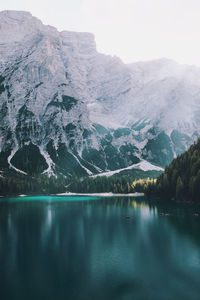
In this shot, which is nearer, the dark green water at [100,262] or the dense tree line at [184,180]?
the dark green water at [100,262]

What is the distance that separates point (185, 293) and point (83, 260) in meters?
20.3

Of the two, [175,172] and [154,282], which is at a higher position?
[175,172]

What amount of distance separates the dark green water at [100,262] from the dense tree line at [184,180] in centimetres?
4946

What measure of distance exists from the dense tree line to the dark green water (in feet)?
162

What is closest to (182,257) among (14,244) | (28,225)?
(14,244)

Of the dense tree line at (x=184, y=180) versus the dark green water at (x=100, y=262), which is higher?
the dense tree line at (x=184, y=180)

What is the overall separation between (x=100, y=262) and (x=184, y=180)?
340 feet

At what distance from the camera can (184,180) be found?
14175 cm

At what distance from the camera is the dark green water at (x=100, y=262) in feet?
117

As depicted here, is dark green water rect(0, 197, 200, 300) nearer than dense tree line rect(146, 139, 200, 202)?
Yes

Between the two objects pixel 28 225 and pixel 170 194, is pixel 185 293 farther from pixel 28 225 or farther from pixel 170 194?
pixel 170 194

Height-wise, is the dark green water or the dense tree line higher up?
the dense tree line

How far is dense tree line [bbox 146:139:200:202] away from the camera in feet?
429

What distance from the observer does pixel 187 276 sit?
134 feet
